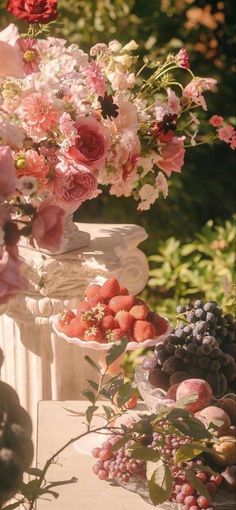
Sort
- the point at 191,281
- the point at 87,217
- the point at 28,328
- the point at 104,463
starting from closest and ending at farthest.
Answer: the point at 104,463
the point at 28,328
the point at 191,281
the point at 87,217

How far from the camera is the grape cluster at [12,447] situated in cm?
149

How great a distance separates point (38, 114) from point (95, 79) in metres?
0.25

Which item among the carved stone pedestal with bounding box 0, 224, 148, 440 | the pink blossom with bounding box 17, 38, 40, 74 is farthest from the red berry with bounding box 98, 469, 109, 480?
the pink blossom with bounding box 17, 38, 40, 74

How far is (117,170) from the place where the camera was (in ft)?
9.44

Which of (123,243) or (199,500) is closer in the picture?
(199,500)

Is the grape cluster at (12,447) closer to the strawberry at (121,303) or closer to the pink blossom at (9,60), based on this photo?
the pink blossom at (9,60)

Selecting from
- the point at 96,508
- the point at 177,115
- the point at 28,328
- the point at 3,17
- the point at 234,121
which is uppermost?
the point at 3,17

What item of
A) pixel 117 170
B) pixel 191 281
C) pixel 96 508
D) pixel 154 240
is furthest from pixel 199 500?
pixel 154 240

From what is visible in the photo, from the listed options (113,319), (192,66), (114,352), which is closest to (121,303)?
(113,319)

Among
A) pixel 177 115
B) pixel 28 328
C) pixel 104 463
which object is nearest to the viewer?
pixel 104 463

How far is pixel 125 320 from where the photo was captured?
8.89ft

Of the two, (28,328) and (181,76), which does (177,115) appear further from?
(181,76)

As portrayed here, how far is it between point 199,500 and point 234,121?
12.6 feet

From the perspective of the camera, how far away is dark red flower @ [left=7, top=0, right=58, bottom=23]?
2.78 meters
